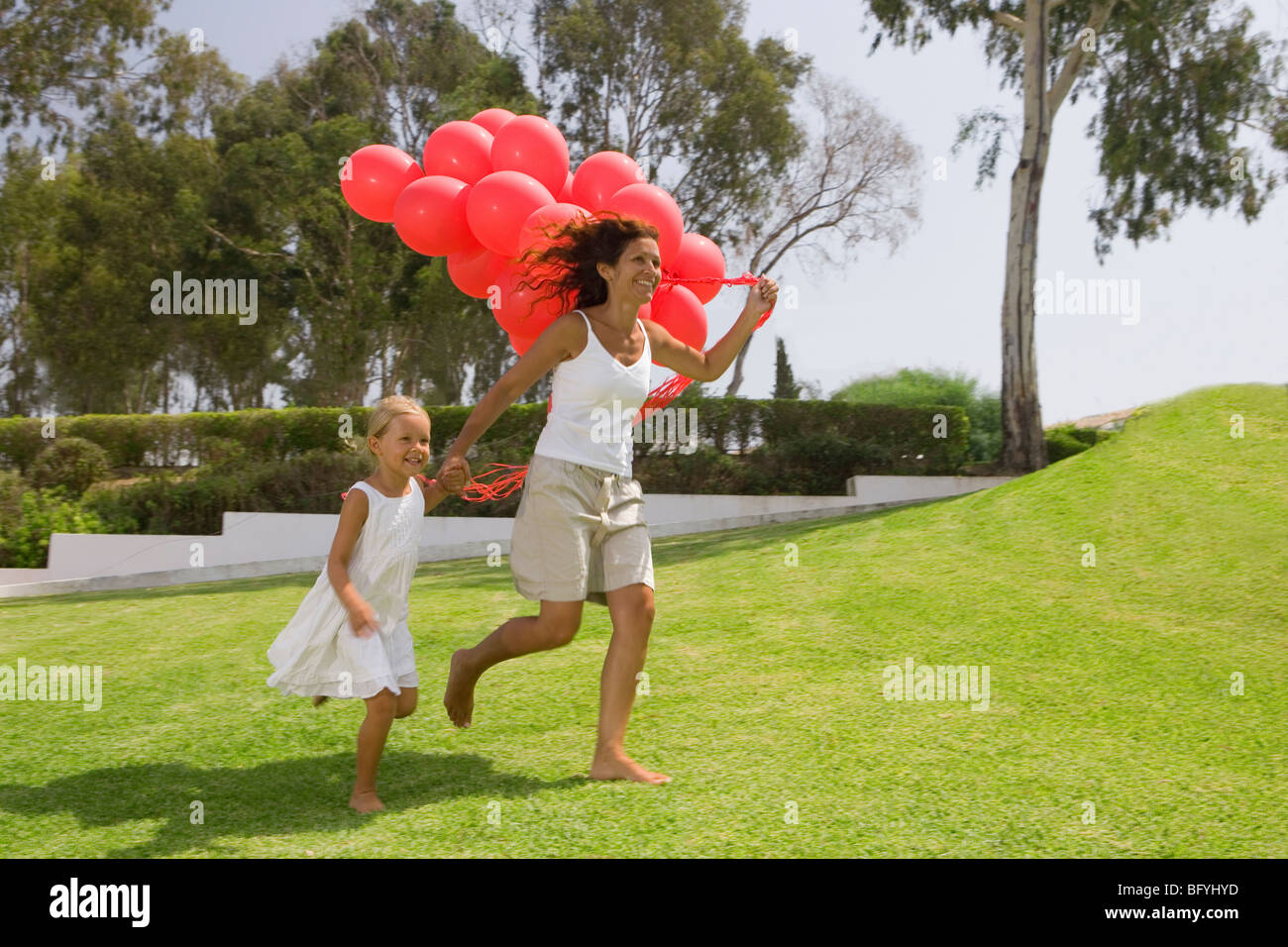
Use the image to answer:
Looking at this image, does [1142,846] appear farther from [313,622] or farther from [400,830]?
[313,622]

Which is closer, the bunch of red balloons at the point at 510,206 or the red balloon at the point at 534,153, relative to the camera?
the bunch of red balloons at the point at 510,206

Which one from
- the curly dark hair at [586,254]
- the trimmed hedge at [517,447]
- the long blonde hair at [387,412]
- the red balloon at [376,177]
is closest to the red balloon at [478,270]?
the red balloon at [376,177]

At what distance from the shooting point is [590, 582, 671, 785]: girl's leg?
4.02 metres

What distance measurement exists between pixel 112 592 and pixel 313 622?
7.62 metres

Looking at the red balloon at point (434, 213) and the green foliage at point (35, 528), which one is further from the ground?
the red balloon at point (434, 213)

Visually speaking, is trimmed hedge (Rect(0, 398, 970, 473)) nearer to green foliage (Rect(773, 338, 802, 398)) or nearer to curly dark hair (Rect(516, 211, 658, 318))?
green foliage (Rect(773, 338, 802, 398))

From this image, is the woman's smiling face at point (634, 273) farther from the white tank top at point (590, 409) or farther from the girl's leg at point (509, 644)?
the girl's leg at point (509, 644)

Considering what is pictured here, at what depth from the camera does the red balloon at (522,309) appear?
15.9 feet

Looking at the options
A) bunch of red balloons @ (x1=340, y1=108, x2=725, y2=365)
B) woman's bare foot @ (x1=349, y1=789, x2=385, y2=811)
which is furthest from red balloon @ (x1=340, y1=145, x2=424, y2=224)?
woman's bare foot @ (x1=349, y1=789, x2=385, y2=811)

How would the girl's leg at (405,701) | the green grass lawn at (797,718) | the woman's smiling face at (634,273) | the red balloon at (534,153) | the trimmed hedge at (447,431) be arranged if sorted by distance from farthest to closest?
the trimmed hedge at (447,431) → the red balloon at (534,153) → the woman's smiling face at (634,273) → the girl's leg at (405,701) → the green grass lawn at (797,718)

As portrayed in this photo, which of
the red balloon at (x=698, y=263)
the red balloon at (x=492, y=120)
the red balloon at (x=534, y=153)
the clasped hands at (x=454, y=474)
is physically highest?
the red balloon at (x=492, y=120)

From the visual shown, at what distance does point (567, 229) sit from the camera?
4441 mm

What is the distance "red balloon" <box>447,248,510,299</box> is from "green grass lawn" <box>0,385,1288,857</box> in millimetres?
2072

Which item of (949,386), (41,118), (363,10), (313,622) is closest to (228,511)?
(313,622)
